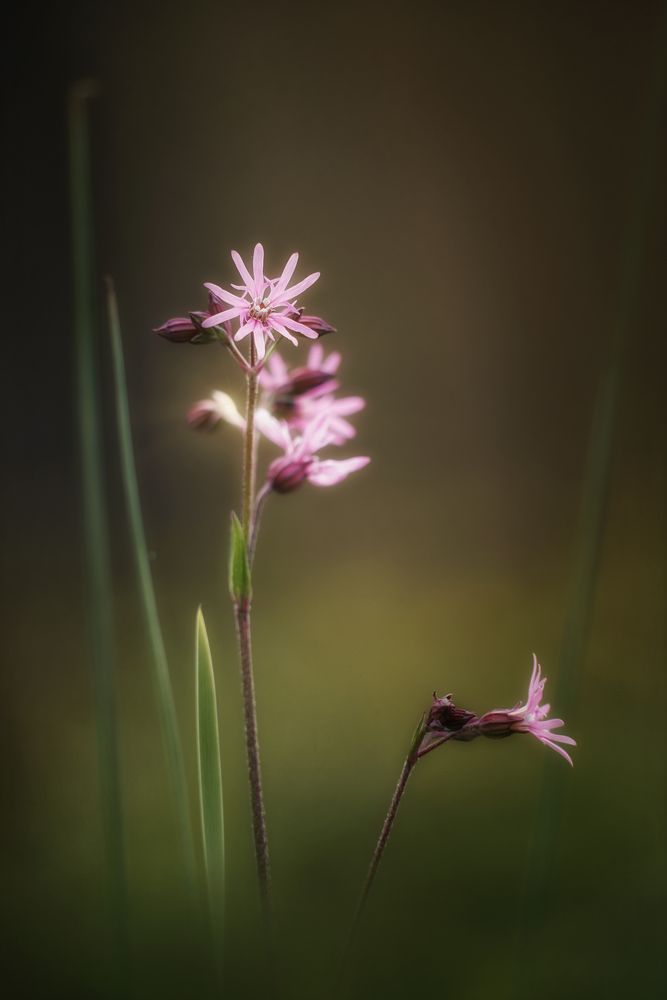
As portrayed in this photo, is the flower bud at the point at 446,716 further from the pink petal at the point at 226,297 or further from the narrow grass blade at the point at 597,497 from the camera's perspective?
the pink petal at the point at 226,297

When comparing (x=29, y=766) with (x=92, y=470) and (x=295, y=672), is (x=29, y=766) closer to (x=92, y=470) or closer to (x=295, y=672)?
(x=295, y=672)

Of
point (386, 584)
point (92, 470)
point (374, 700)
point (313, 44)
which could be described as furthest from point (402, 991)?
point (313, 44)

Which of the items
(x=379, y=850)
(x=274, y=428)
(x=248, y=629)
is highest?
(x=274, y=428)

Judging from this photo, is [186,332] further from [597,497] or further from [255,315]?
[597,497]

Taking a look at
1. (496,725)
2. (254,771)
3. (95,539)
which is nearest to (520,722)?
(496,725)

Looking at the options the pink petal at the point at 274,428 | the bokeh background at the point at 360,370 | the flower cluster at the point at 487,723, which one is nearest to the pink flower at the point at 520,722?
the flower cluster at the point at 487,723

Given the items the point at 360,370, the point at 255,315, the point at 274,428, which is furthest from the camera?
the point at 360,370
